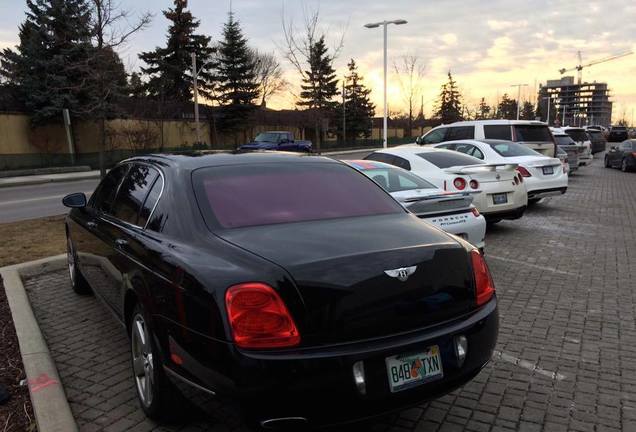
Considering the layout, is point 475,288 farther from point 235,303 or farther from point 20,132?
point 20,132

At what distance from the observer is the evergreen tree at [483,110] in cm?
8612

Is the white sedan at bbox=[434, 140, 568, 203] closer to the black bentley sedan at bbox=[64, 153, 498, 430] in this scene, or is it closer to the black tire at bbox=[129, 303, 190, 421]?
the black bentley sedan at bbox=[64, 153, 498, 430]

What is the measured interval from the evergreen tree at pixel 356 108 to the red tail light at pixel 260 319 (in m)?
53.2

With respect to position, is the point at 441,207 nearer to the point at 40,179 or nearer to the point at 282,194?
the point at 282,194

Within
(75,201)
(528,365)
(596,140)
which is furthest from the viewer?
(596,140)

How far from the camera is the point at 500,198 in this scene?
860cm

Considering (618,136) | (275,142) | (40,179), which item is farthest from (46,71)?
(618,136)

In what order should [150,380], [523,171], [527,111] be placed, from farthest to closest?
[527,111]
[523,171]
[150,380]

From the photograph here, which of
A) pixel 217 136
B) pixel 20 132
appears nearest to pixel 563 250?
pixel 20 132

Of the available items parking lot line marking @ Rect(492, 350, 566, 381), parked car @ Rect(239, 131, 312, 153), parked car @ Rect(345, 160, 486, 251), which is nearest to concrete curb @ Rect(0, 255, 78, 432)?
parking lot line marking @ Rect(492, 350, 566, 381)

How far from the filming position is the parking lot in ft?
A: 10.3

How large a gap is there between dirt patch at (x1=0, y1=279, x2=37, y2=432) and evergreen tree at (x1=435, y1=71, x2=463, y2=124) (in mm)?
75951

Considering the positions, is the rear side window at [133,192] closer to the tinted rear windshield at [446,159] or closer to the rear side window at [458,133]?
the tinted rear windshield at [446,159]

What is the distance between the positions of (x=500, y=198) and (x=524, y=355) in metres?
A: 5.01
